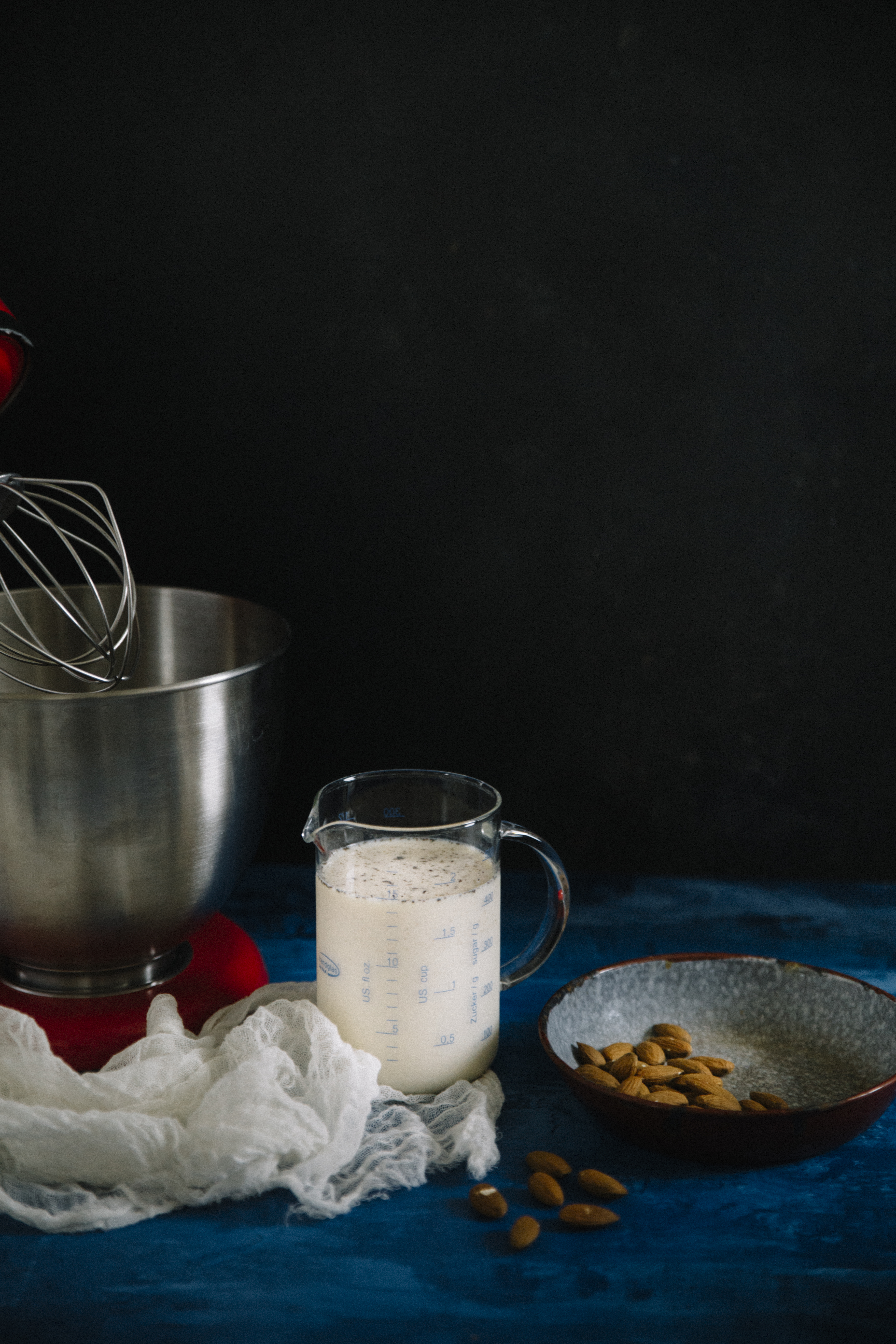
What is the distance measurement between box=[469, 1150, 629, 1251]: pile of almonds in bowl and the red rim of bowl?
4cm

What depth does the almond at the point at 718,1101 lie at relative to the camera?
61 centimetres

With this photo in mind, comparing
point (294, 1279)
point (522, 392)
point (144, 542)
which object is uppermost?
point (522, 392)

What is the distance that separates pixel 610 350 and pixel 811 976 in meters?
0.45

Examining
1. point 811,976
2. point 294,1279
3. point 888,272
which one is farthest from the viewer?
point 888,272

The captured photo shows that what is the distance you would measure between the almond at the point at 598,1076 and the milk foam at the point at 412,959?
7 cm

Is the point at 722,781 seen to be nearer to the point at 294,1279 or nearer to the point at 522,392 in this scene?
the point at 522,392

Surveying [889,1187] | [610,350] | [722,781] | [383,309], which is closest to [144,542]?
[383,309]

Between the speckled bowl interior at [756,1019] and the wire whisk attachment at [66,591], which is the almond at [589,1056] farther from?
the wire whisk attachment at [66,591]

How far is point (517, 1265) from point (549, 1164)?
0.06 metres

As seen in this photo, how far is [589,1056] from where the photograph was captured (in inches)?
25.4

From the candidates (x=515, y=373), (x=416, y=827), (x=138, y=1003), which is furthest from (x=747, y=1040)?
(x=515, y=373)

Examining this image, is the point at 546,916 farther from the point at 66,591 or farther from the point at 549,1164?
the point at 66,591

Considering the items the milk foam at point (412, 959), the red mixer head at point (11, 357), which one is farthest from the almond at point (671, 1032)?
the red mixer head at point (11, 357)

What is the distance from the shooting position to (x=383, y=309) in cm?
88
